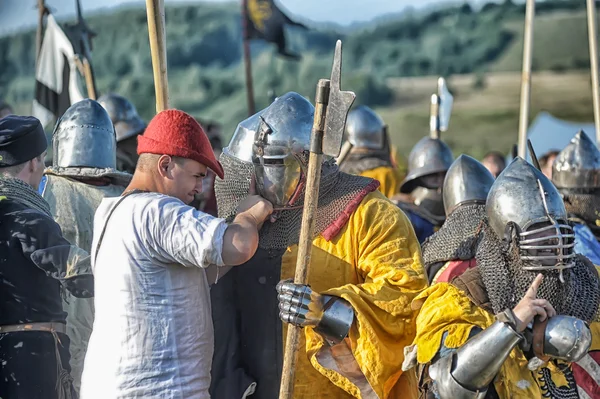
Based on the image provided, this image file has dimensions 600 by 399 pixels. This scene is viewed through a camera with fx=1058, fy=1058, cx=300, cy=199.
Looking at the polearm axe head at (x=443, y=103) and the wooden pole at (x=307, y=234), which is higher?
the polearm axe head at (x=443, y=103)

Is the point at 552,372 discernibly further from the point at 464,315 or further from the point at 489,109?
the point at 489,109

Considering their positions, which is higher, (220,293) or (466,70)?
(466,70)

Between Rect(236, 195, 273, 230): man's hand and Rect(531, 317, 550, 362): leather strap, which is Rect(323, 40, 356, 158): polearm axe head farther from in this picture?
Rect(531, 317, 550, 362): leather strap

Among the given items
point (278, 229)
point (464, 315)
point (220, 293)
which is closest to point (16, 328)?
point (220, 293)

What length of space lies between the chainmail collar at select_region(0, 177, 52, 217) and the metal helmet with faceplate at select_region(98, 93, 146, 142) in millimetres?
3062

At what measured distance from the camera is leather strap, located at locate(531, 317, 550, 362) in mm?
3844

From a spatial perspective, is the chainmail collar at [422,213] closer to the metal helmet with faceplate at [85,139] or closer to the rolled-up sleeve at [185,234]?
the metal helmet with faceplate at [85,139]

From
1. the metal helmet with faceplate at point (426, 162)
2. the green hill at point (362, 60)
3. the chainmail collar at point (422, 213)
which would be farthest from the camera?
the green hill at point (362, 60)

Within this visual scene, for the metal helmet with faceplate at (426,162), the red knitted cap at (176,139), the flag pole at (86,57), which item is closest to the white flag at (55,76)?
the flag pole at (86,57)

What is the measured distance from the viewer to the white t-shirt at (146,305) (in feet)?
11.9

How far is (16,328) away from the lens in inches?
185

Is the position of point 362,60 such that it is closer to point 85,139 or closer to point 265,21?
point 265,21

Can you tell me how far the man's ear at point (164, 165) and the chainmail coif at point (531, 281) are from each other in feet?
4.41

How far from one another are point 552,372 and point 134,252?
1.67m
